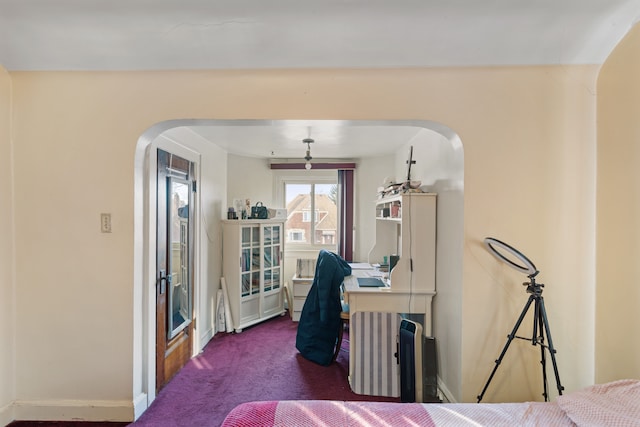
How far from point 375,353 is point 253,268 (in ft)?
6.23

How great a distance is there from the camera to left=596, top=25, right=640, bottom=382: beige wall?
1515 mm

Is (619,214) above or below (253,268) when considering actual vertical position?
above

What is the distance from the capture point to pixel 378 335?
2426 millimetres

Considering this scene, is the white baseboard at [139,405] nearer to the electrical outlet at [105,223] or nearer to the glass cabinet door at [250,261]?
the electrical outlet at [105,223]

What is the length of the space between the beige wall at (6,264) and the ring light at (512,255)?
2.85 m

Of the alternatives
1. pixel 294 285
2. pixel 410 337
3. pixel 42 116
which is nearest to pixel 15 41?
pixel 42 116

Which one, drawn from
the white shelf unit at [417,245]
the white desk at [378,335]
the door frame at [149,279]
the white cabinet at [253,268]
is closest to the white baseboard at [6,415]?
the door frame at [149,279]

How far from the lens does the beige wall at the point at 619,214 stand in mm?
1515

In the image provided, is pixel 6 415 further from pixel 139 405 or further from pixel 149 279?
pixel 149 279

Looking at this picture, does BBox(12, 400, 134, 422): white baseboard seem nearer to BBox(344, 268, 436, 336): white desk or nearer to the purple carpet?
the purple carpet

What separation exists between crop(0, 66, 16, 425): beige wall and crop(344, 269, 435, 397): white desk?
7.12 feet

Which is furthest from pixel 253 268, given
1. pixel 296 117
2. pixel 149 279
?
pixel 296 117

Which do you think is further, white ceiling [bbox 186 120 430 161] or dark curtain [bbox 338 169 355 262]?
dark curtain [bbox 338 169 355 262]

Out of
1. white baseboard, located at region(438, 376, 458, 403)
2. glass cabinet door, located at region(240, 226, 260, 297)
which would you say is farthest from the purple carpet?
glass cabinet door, located at region(240, 226, 260, 297)
